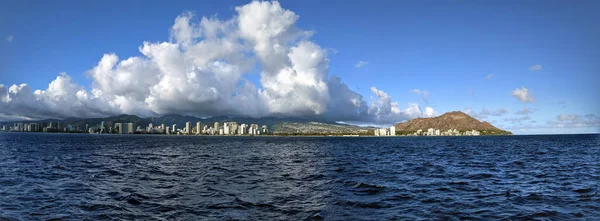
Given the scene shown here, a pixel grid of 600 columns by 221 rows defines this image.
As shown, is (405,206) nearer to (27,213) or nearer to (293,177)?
(293,177)

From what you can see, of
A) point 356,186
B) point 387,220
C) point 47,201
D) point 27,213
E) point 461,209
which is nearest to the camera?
point 387,220

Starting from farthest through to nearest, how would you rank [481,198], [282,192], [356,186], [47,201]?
[356,186] < [282,192] < [481,198] < [47,201]

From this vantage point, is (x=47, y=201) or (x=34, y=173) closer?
(x=47, y=201)

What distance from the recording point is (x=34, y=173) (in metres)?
37.1

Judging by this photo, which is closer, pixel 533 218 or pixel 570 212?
pixel 533 218

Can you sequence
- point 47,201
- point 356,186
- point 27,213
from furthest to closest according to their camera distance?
1. point 356,186
2. point 47,201
3. point 27,213

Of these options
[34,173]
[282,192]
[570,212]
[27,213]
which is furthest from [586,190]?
[34,173]

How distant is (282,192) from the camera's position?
1026 inches

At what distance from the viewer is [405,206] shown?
21.0 metres

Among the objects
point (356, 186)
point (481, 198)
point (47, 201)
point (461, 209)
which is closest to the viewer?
point (461, 209)

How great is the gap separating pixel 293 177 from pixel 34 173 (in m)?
28.6

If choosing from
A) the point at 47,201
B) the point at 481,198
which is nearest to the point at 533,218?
the point at 481,198

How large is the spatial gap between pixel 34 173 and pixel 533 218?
45.9 metres

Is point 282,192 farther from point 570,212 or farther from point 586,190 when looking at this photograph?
point 586,190
